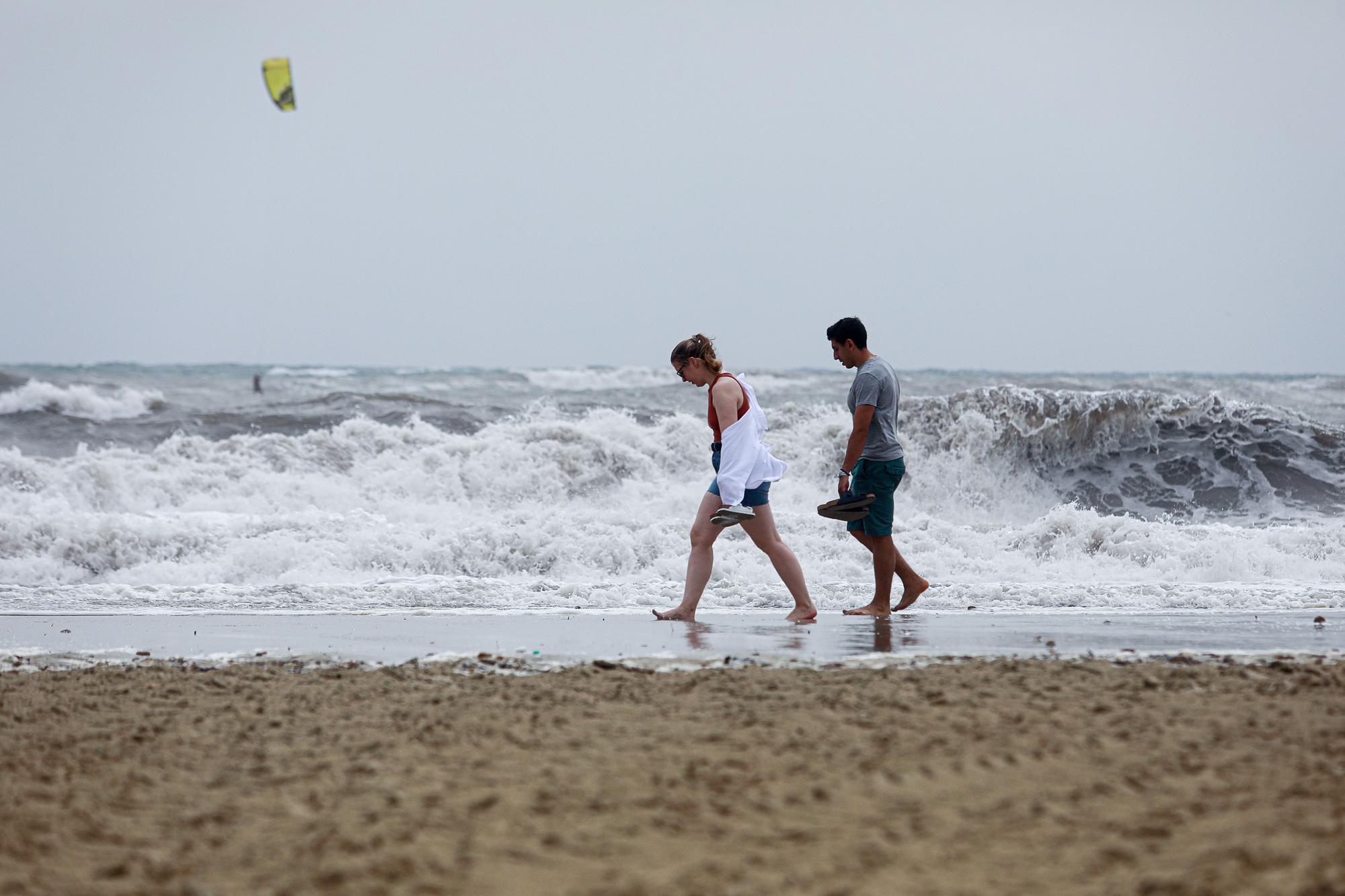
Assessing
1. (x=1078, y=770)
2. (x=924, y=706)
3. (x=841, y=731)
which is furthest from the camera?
(x=924, y=706)

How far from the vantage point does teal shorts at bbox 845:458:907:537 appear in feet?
23.3

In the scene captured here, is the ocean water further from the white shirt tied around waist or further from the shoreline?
the white shirt tied around waist

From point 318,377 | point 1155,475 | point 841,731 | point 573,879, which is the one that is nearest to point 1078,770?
point 841,731

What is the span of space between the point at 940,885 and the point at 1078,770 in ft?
2.91

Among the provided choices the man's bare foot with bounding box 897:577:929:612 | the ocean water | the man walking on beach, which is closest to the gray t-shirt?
the man walking on beach

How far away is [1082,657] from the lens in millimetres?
5137

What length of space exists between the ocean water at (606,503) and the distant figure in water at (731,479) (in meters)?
1.19

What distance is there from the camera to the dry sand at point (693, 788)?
2.40m

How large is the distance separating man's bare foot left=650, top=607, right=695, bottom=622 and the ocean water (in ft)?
3.74

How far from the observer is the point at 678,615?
6957 millimetres

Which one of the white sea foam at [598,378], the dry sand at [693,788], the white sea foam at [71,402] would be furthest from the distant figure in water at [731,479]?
the white sea foam at [598,378]

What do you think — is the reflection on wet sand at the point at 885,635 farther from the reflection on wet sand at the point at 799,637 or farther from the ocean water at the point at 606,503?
the ocean water at the point at 606,503

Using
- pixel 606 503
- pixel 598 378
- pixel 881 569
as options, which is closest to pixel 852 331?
pixel 881 569

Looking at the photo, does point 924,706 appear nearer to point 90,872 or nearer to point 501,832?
point 501,832
